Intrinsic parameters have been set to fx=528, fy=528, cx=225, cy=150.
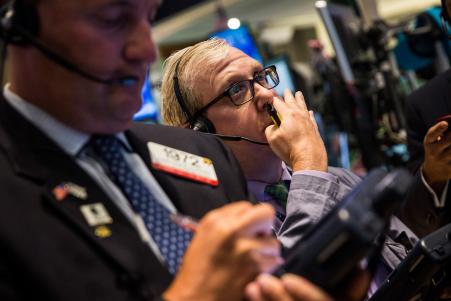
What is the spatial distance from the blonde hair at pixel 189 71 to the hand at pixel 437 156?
2.43ft

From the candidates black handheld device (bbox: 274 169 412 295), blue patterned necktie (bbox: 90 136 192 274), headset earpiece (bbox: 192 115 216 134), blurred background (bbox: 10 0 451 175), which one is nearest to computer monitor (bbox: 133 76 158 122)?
blurred background (bbox: 10 0 451 175)

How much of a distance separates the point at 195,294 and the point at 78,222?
197 mm

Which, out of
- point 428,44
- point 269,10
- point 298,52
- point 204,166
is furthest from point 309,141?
point 298,52

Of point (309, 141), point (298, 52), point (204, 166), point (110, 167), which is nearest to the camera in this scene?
point (110, 167)

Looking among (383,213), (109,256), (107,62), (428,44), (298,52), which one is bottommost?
(298,52)

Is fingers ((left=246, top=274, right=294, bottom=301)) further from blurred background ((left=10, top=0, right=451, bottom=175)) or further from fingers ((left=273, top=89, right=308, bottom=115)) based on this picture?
blurred background ((left=10, top=0, right=451, bottom=175))

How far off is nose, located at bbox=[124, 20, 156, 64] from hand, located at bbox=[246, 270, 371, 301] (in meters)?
0.39

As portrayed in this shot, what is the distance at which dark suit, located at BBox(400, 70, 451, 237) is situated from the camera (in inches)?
78.4

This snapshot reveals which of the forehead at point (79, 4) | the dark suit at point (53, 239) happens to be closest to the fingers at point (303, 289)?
the dark suit at point (53, 239)

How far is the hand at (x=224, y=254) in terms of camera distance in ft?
2.41

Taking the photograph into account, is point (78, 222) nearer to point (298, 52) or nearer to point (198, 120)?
point (198, 120)

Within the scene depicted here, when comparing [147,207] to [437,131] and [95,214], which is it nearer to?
[95,214]

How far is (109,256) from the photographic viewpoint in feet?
2.47

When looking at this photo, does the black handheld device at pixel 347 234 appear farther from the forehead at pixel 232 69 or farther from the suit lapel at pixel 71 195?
the forehead at pixel 232 69
